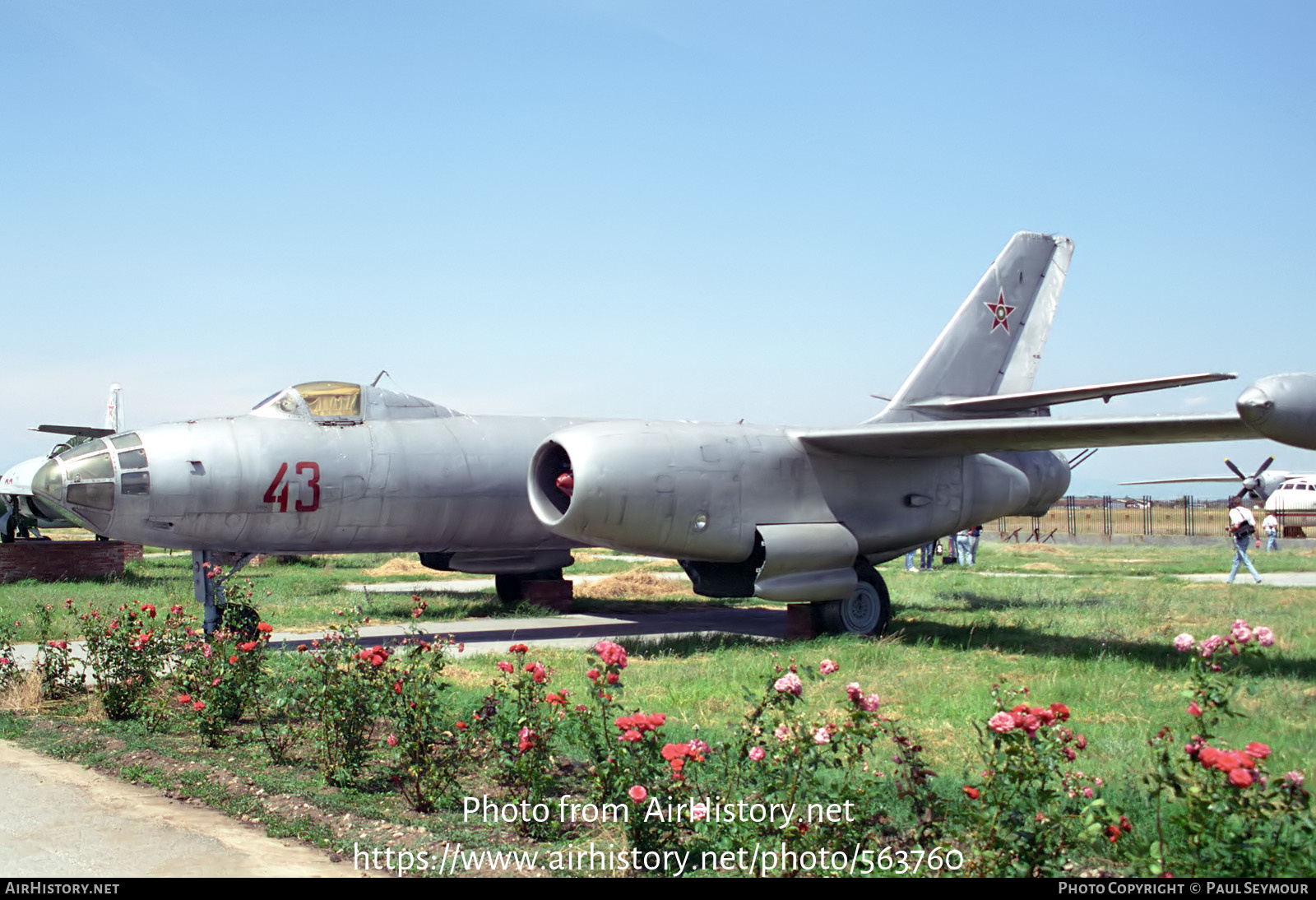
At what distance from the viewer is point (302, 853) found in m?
4.95

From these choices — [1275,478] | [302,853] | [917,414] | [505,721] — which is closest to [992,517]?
[917,414]

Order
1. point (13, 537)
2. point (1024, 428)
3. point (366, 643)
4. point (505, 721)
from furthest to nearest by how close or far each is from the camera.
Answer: point (13, 537)
point (366, 643)
point (1024, 428)
point (505, 721)

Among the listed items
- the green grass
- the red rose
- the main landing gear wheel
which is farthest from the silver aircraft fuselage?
the red rose

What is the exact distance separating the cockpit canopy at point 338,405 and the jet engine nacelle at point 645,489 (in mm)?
2147

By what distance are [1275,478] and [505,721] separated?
58.2m

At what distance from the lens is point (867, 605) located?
13320 mm

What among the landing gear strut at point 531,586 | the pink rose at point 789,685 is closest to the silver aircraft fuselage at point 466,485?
the landing gear strut at point 531,586

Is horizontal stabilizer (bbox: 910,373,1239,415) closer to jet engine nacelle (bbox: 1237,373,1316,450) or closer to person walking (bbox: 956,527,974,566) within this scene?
jet engine nacelle (bbox: 1237,373,1316,450)

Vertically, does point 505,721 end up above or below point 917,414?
below

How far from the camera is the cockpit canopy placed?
482 inches

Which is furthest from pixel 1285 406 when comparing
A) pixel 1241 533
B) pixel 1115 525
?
pixel 1115 525

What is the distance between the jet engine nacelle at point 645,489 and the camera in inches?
438

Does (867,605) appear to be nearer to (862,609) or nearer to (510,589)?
(862,609)

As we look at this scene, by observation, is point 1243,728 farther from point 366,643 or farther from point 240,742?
point 366,643
